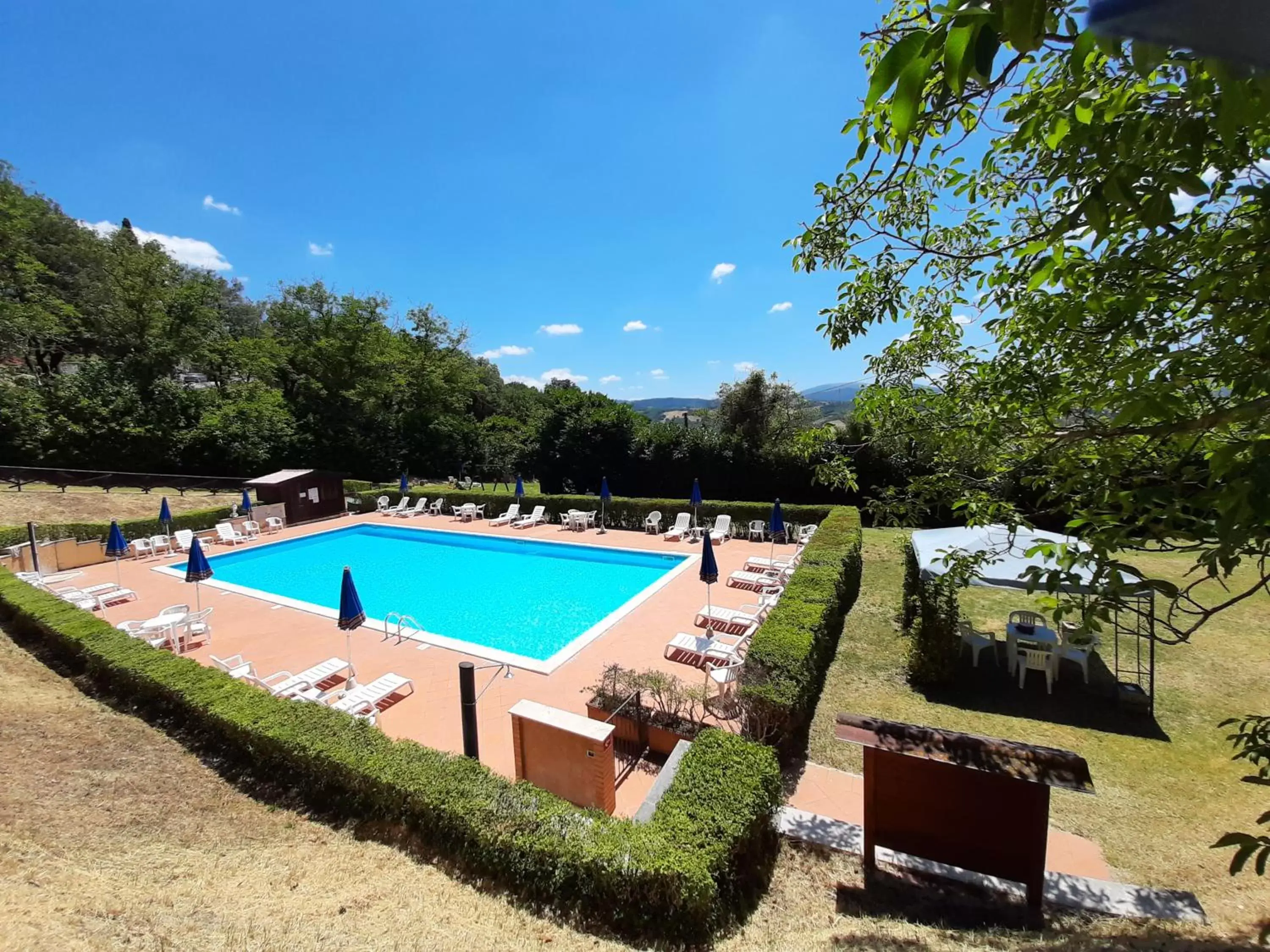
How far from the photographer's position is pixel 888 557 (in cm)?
1404

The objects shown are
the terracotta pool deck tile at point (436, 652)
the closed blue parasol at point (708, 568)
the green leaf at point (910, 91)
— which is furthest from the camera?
the closed blue parasol at point (708, 568)

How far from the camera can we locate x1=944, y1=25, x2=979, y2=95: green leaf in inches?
42.9

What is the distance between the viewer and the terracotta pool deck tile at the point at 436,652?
6.75m

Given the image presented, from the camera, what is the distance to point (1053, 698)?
285 inches

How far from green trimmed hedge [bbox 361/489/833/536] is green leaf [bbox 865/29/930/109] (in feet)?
49.5

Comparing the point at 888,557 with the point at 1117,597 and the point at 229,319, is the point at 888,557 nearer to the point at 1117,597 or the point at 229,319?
the point at 1117,597

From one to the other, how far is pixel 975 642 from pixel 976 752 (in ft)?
15.7

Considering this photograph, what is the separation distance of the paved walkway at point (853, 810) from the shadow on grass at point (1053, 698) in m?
2.15

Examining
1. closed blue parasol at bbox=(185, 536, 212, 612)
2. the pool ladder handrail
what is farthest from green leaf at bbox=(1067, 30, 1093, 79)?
closed blue parasol at bbox=(185, 536, 212, 612)

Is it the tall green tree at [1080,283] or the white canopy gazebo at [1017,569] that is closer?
the tall green tree at [1080,283]

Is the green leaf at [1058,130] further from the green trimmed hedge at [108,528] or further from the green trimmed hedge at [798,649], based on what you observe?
the green trimmed hedge at [108,528]

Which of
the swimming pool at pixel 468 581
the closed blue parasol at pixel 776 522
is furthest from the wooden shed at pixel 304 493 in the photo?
the closed blue parasol at pixel 776 522

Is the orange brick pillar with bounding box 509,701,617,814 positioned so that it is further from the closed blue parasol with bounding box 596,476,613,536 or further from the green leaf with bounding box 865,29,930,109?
the closed blue parasol with bounding box 596,476,613,536

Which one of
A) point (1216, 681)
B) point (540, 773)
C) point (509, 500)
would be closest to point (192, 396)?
point (509, 500)
